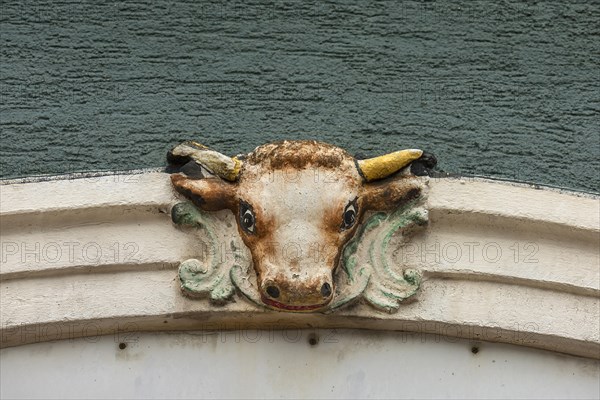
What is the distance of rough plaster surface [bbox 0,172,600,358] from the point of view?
10.1 feet

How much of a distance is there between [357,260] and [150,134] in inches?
26.1

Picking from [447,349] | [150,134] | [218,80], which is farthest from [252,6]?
[447,349]

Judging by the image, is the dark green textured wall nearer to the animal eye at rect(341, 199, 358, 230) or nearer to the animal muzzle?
the animal eye at rect(341, 199, 358, 230)

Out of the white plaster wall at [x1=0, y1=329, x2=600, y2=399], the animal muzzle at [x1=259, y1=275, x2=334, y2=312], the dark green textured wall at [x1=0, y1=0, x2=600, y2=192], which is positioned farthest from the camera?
the dark green textured wall at [x1=0, y1=0, x2=600, y2=192]

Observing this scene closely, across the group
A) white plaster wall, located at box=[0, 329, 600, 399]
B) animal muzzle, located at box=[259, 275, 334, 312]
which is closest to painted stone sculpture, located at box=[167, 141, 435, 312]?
animal muzzle, located at box=[259, 275, 334, 312]

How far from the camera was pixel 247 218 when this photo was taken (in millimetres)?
2984

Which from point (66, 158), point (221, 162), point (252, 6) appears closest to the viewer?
point (221, 162)

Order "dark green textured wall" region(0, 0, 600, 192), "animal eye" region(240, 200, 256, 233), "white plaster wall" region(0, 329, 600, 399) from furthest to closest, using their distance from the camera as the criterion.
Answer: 1. "dark green textured wall" region(0, 0, 600, 192)
2. "white plaster wall" region(0, 329, 600, 399)
3. "animal eye" region(240, 200, 256, 233)

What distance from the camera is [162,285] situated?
3.09 m

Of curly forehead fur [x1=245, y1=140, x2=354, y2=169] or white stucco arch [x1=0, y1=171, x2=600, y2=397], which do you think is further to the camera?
white stucco arch [x1=0, y1=171, x2=600, y2=397]

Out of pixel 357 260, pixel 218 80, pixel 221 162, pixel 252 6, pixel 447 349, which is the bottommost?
pixel 447 349

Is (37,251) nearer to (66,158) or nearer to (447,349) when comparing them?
(66,158)

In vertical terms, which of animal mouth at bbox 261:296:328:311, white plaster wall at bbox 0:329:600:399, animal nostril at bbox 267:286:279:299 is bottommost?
white plaster wall at bbox 0:329:600:399

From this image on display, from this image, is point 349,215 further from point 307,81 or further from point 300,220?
point 307,81
